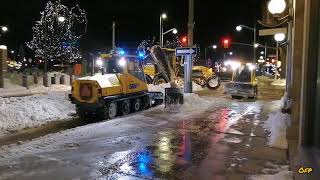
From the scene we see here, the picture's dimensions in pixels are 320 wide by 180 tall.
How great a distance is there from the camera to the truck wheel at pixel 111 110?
17.8 meters

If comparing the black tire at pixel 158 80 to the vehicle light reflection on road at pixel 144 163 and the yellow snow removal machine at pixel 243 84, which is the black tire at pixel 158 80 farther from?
the vehicle light reflection on road at pixel 144 163

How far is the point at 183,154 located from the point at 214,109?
8.82 metres

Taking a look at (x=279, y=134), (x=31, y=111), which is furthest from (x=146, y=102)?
(x=279, y=134)

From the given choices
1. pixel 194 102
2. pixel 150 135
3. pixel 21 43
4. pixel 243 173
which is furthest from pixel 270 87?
pixel 21 43

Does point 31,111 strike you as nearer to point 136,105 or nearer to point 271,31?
point 136,105

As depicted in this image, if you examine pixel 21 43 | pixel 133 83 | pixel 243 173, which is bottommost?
pixel 243 173

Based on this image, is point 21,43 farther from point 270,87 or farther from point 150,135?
point 150,135

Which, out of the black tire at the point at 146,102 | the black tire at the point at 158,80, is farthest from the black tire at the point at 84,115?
A: the black tire at the point at 158,80

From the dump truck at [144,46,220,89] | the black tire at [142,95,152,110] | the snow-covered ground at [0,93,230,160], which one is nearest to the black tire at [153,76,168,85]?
the dump truck at [144,46,220,89]

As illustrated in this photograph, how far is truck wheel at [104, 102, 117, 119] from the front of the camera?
58.3ft

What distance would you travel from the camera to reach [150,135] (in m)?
11.9

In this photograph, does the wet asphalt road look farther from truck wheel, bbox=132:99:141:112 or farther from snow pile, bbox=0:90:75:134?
truck wheel, bbox=132:99:141:112

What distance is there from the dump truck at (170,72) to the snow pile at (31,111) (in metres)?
7.40

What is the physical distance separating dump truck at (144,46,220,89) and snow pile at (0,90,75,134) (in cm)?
740
